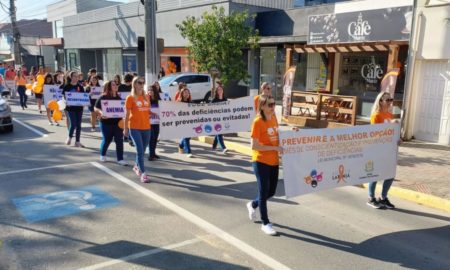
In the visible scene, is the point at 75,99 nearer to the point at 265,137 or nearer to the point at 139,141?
the point at 139,141

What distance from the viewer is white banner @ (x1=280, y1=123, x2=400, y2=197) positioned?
17.3ft

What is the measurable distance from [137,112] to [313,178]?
3501 mm

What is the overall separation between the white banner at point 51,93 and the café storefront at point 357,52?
8.35 m

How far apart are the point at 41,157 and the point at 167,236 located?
18.2 feet

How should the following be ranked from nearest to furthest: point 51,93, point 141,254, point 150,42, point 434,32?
point 141,254 → point 434,32 → point 150,42 → point 51,93

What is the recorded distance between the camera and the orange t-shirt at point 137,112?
285 inches

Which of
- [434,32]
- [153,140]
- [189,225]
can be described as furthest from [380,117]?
[434,32]

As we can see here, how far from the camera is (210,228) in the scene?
527 centimetres

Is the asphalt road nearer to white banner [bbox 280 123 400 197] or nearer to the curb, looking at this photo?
the curb

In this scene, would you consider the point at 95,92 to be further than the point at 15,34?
No

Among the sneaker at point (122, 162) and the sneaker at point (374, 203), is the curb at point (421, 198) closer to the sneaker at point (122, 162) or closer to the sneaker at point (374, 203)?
the sneaker at point (374, 203)

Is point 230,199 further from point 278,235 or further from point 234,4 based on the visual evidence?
point 234,4

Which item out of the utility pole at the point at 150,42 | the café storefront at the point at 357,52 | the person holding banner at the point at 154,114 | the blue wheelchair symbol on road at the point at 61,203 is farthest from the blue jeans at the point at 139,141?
the café storefront at the point at 357,52

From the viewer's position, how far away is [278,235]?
16.8 ft
